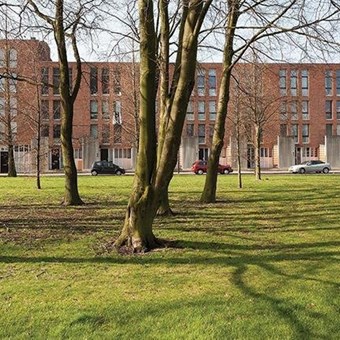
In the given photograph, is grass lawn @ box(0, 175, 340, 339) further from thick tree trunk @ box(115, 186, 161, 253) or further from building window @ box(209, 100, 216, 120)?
building window @ box(209, 100, 216, 120)

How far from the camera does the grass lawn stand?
4.83 m

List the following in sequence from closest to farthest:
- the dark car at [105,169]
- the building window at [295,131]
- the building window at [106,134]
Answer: the dark car at [105,169], the building window at [106,134], the building window at [295,131]

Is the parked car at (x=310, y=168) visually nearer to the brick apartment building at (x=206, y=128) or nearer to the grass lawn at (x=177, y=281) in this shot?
the brick apartment building at (x=206, y=128)

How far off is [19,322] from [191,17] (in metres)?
6.14

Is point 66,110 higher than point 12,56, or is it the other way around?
point 12,56

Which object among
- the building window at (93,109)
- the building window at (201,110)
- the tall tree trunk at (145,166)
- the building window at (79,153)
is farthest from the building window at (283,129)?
the tall tree trunk at (145,166)

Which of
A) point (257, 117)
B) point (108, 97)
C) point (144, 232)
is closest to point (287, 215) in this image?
point (144, 232)

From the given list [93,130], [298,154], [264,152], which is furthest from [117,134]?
[298,154]

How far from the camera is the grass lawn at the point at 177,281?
15.8 ft

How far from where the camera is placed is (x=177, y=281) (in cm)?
650

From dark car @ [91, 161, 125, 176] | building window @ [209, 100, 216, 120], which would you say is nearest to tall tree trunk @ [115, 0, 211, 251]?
dark car @ [91, 161, 125, 176]

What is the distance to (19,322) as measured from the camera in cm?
499

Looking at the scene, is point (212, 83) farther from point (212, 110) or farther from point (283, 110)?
point (283, 110)

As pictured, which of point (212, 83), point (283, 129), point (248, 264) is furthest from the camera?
point (283, 129)
